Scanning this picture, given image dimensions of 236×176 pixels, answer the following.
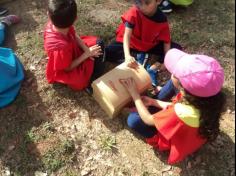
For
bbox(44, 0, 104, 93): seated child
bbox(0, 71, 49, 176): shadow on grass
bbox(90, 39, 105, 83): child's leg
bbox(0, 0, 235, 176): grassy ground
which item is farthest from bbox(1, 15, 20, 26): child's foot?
bbox(90, 39, 105, 83): child's leg

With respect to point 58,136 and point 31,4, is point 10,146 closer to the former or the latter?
point 58,136

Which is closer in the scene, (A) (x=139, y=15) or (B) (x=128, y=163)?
(B) (x=128, y=163)

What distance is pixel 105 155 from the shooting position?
12.5 feet

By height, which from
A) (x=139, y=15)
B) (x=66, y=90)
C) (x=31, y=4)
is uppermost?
(x=139, y=15)

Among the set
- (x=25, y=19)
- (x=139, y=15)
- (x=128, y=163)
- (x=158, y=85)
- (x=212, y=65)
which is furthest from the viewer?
(x=25, y=19)

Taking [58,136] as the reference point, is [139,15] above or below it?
above

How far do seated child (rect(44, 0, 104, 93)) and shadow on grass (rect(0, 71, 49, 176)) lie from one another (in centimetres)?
30

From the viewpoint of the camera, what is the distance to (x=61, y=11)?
11.4ft

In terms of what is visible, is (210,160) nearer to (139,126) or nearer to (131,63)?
(139,126)

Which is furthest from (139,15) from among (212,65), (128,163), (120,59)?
(128,163)

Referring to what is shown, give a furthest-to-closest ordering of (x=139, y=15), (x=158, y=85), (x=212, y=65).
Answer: (x=158, y=85) → (x=139, y=15) → (x=212, y=65)

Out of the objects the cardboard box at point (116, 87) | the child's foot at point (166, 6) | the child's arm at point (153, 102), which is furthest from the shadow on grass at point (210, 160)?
the child's foot at point (166, 6)

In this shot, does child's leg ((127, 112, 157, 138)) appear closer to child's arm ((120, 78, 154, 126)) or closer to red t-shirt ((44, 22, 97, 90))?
child's arm ((120, 78, 154, 126))

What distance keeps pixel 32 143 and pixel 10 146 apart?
8.6 inches
